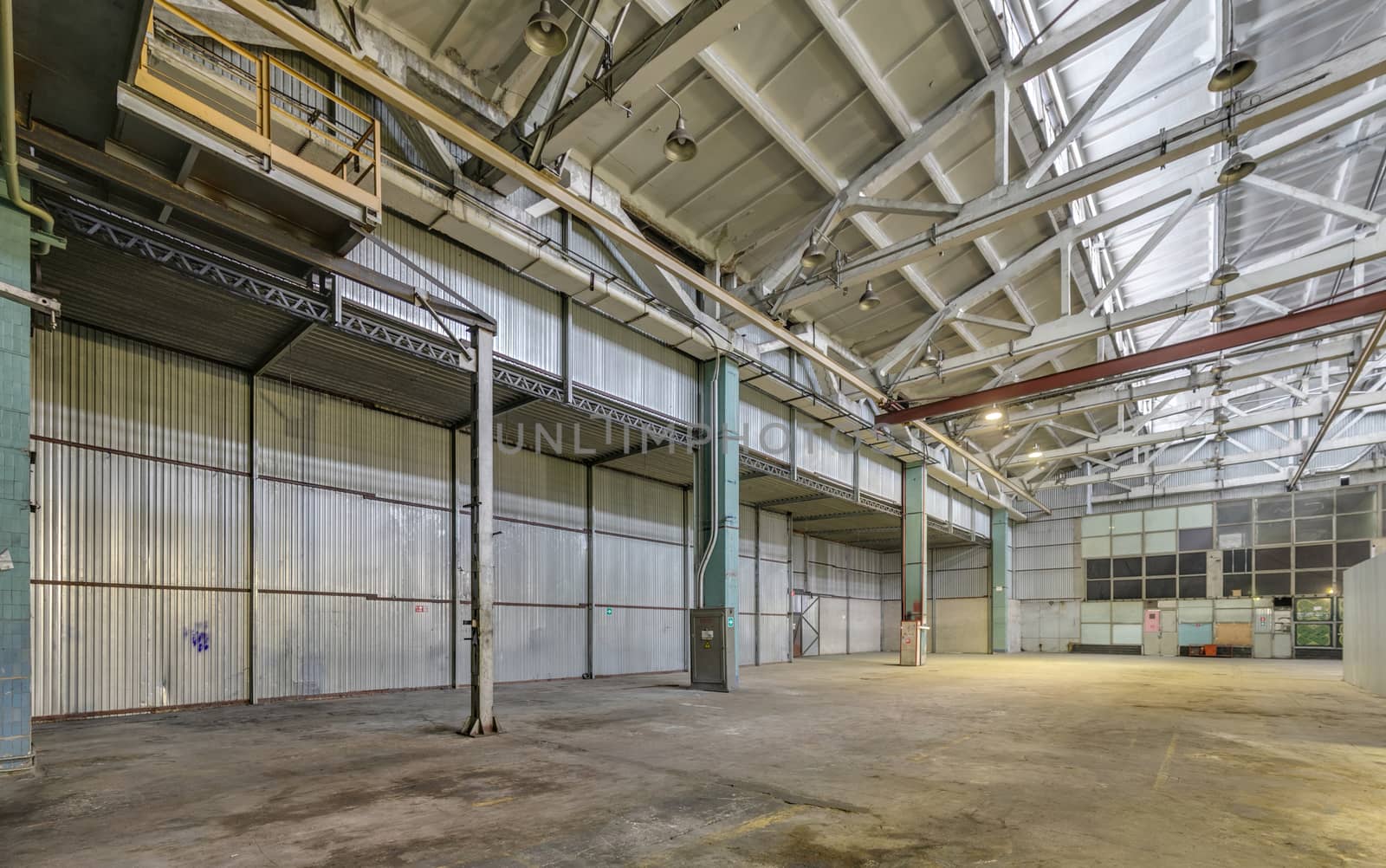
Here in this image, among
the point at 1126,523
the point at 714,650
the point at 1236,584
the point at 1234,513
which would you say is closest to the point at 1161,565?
the point at 1126,523

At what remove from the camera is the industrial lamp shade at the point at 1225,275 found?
16.1m

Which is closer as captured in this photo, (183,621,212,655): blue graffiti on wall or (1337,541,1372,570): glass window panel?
(183,621,212,655): blue graffiti on wall

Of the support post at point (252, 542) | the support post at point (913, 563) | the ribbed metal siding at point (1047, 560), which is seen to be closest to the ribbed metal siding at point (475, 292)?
the support post at point (252, 542)

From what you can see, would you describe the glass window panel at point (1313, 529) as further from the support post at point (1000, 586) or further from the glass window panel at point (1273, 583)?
the support post at point (1000, 586)

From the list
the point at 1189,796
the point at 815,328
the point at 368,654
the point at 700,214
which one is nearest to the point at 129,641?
the point at 368,654

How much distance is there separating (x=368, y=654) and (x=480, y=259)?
9669mm

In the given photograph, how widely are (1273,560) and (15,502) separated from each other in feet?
163

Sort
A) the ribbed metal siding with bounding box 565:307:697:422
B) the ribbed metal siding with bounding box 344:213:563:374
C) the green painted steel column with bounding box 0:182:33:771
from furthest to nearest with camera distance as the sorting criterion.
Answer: the ribbed metal siding with bounding box 565:307:697:422 < the ribbed metal siding with bounding box 344:213:563:374 < the green painted steel column with bounding box 0:182:33:771

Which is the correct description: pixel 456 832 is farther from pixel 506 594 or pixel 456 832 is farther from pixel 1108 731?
pixel 506 594

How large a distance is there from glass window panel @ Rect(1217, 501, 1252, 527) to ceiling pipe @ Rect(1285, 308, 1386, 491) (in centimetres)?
215

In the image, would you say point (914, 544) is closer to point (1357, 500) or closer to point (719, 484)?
point (719, 484)

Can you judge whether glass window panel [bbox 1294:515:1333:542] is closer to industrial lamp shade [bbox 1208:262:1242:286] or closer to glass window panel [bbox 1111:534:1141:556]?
glass window panel [bbox 1111:534:1141:556]

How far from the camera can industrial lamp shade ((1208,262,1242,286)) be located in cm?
1609

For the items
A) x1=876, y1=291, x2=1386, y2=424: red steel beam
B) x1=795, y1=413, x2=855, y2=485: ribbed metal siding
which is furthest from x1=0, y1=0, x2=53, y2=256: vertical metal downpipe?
x1=876, y1=291, x2=1386, y2=424: red steel beam
